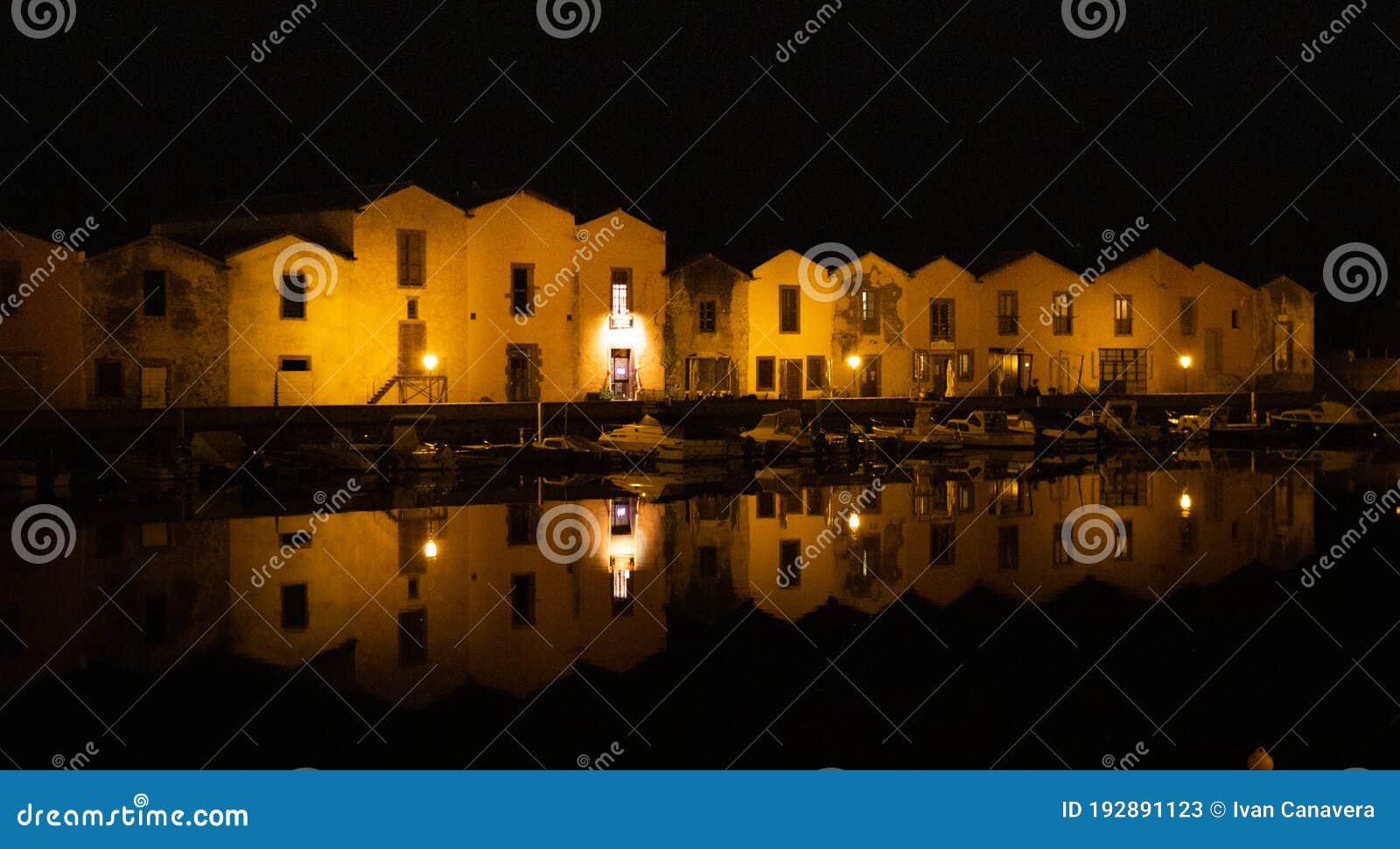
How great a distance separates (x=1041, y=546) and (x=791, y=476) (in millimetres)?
11583

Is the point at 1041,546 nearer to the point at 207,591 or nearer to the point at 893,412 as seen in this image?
the point at 207,591

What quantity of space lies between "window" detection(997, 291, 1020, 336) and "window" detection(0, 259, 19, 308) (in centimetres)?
2738

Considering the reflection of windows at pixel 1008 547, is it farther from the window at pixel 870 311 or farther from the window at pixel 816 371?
the window at pixel 870 311

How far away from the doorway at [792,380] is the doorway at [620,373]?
4.67m

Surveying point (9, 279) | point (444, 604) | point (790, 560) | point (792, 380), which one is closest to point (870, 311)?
point (792, 380)

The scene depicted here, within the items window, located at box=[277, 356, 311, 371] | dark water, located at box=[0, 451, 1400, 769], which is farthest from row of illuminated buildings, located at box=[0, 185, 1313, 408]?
dark water, located at box=[0, 451, 1400, 769]

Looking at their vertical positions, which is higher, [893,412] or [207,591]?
[893,412]

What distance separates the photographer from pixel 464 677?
11930 mm

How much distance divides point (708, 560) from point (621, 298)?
76.0ft

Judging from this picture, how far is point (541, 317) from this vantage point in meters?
39.1

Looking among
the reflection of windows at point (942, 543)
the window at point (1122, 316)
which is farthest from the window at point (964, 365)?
the reflection of windows at point (942, 543)

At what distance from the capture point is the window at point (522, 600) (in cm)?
1434

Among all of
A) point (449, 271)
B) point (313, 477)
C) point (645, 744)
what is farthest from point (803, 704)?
point (449, 271)

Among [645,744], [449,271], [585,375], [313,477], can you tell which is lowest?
[645,744]
